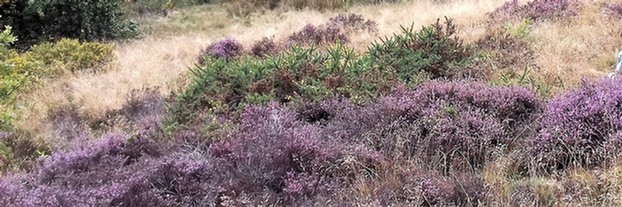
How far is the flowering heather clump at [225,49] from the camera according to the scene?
35.3 feet

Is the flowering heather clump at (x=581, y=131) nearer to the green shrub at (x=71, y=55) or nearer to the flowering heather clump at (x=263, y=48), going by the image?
the flowering heather clump at (x=263, y=48)

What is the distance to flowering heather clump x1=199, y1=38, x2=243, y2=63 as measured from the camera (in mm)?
10750

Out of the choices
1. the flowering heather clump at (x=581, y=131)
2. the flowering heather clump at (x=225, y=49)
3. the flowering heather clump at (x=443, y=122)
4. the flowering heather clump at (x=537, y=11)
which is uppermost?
the flowering heather clump at (x=581, y=131)

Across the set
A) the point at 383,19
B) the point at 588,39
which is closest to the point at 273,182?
the point at 588,39

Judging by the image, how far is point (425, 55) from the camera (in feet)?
21.5

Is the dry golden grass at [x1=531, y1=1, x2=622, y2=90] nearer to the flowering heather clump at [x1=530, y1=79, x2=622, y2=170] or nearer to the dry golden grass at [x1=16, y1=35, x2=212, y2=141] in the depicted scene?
the flowering heather clump at [x1=530, y1=79, x2=622, y2=170]

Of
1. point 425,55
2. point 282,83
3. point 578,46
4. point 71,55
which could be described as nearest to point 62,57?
point 71,55

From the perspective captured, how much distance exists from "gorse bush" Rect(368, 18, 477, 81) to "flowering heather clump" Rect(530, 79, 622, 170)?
5.80ft

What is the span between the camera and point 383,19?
12977mm

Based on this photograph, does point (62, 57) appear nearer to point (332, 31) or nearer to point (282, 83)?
point (332, 31)

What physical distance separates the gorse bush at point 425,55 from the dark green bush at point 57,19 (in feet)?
36.8

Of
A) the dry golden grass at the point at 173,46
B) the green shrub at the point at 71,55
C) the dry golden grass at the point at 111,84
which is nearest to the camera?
the dry golden grass at the point at 111,84

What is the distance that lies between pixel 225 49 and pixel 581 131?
8.09 metres

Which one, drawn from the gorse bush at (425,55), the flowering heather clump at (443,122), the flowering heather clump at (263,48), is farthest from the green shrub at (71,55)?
the flowering heather clump at (443,122)
